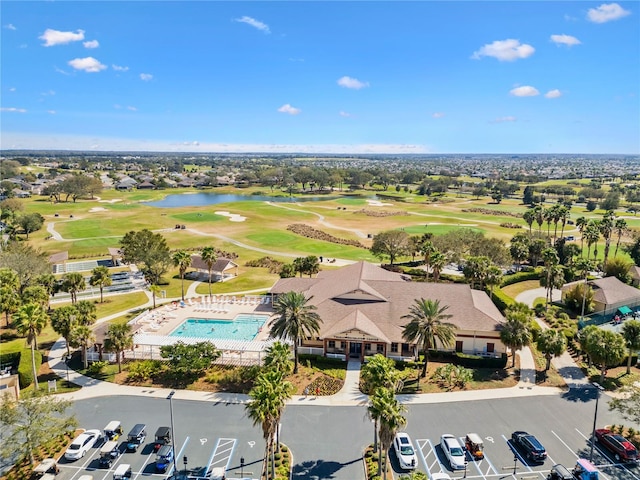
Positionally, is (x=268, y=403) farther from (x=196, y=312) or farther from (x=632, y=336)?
(x=632, y=336)

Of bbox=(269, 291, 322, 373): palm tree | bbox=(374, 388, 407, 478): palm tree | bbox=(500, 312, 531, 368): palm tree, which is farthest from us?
bbox=(500, 312, 531, 368): palm tree

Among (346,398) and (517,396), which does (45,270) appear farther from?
(517,396)

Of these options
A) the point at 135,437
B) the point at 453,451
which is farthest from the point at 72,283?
the point at 453,451

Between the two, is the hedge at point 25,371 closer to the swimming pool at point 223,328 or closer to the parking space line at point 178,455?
the swimming pool at point 223,328

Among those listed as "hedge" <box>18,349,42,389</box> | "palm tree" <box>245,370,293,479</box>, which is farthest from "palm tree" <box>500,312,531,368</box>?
"hedge" <box>18,349,42,389</box>

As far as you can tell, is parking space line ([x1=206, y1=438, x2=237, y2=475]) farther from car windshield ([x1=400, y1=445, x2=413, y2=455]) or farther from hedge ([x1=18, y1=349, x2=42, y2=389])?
hedge ([x1=18, y1=349, x2=42, y2=389])

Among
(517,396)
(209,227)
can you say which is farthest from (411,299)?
(209,227)

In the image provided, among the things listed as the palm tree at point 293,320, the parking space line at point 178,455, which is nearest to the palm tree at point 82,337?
the parking space line at point 178,455

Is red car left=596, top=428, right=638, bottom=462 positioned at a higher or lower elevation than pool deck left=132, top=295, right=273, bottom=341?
higher
